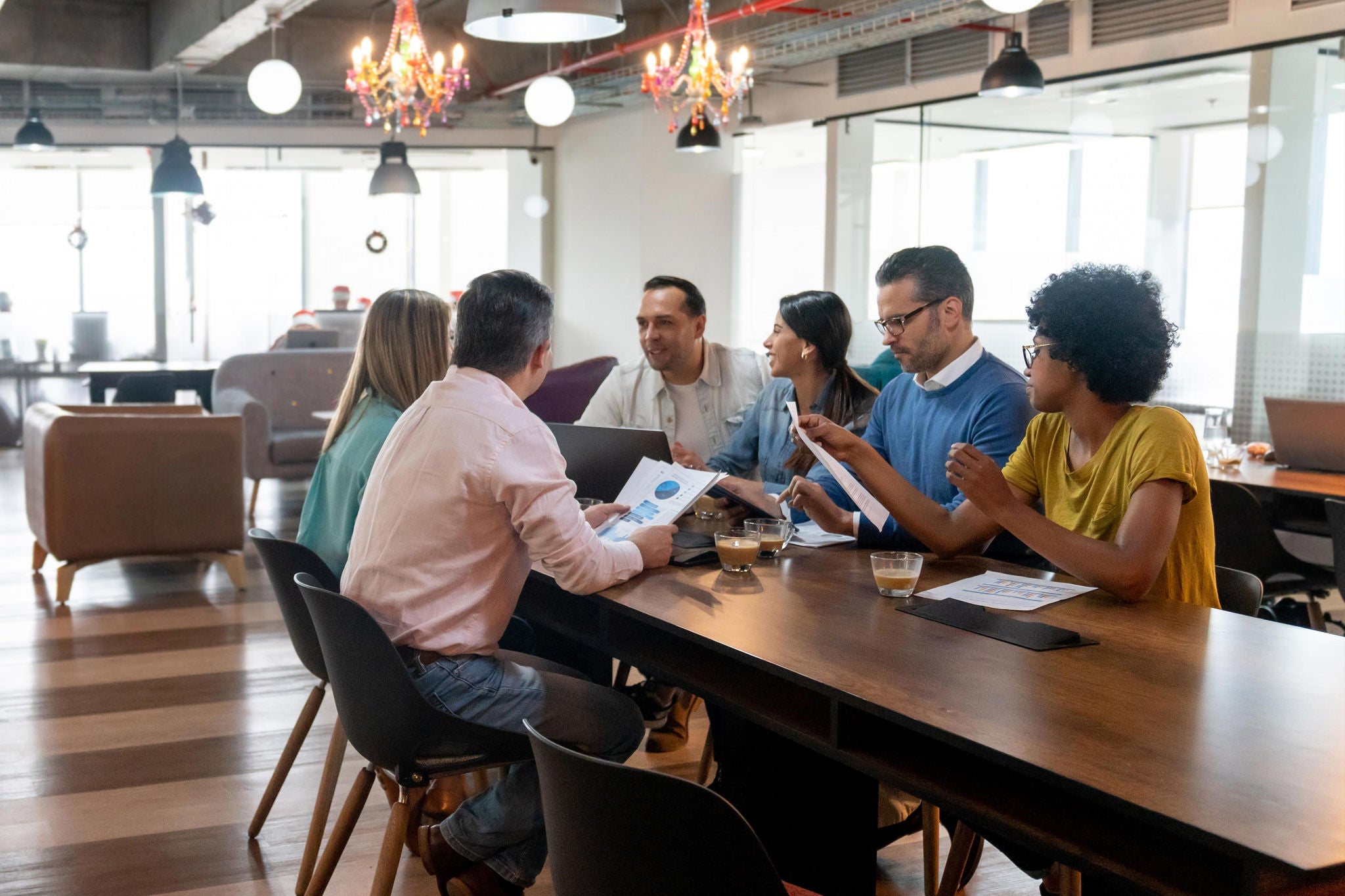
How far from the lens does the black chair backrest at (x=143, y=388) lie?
28.7ft

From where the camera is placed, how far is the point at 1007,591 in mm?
2154

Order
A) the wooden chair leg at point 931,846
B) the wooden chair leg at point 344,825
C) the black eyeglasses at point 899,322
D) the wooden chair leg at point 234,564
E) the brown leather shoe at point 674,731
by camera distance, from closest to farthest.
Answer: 1. the wooden chair leg at point 344,825
2. the wooden chair leg at point 931,846
3. the black eyeglasses at point 899,322
4. the brown leather shoe at point 674,731
5. the wooden chair leg at point 234,564

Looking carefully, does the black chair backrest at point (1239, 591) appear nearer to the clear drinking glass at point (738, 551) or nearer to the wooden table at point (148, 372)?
the clear drinking glass at point (738, 551)

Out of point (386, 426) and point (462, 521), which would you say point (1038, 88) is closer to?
point (386, 426)

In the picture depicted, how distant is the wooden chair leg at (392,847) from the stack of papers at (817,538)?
101cm

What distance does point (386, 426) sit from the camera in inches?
114

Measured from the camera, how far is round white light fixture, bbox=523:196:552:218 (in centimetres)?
1142

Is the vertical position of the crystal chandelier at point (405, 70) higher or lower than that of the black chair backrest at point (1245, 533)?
higher

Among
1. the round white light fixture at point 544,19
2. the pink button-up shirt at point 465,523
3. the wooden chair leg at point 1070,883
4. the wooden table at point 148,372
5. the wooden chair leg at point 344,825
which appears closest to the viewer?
the wooden chair leg at point 1070,883

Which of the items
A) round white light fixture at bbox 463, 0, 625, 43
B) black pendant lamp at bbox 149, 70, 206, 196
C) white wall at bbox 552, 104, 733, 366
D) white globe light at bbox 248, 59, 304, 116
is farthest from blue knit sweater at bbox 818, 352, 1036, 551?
black pendant lamp at bbox 149, 70, 206, 196

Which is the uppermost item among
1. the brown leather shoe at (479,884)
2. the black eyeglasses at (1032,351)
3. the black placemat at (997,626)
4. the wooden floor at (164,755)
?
the black eyeglasses at (1032,351)

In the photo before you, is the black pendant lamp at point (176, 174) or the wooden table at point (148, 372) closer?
the wooden table at point (148, 372)

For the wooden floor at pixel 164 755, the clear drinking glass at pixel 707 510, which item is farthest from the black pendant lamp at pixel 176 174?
the clear drinking glass at pixel 707 510

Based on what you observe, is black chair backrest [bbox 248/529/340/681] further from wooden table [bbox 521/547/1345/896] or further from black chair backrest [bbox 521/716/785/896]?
black chair backrest [bbox 521/716/785/896]
